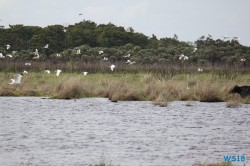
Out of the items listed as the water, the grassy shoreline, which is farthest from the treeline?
the water

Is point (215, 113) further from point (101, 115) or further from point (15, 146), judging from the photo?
point (15, 146)

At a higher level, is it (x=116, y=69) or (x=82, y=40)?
(x=82, y=40)

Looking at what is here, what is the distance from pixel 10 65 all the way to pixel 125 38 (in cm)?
4115

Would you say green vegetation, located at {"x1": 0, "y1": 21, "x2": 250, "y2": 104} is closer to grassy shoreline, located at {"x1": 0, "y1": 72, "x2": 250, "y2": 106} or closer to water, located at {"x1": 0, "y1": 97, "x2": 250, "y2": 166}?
grassy shoreline, located at {"x1": 0, "y1": 72, "x2": 250, "y2": 106}

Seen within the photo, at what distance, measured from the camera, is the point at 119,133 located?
19.7m

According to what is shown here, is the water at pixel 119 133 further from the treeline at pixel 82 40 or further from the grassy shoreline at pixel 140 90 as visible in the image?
the treeline at pixel 82 40

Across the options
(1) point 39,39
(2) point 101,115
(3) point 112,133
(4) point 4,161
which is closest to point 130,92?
(2) point 101,115

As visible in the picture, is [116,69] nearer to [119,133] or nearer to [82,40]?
[119,133]

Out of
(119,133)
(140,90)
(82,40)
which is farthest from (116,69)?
(82,40)

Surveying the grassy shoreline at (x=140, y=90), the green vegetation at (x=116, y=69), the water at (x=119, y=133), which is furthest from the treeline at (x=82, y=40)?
the water at (x=119, y=133)

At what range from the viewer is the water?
50.0ft

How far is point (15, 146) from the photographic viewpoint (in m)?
16.7

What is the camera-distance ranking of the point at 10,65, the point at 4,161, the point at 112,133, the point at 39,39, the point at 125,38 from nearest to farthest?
the point at 4,161 → the point at 112,133 → the point at 10,65 → the point at 39,39 → the point at 125,38

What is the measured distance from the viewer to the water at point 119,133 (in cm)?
1524
